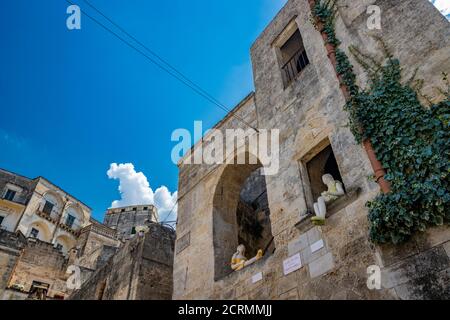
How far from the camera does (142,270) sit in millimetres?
9148

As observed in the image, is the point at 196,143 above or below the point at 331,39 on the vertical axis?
above

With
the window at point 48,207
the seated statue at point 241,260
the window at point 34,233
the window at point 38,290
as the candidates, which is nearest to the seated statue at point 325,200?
the seated statue at point 241,260

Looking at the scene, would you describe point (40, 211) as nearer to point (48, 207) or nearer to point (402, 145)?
point (48, 207)

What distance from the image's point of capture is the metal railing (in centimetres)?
811

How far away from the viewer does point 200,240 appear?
802 centimetres

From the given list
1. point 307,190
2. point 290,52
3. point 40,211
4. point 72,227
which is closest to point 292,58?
point 290,52

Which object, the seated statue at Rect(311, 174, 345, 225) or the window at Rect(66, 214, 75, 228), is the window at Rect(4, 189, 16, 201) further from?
the seated statue at Rect(311, 174, 345, 225)

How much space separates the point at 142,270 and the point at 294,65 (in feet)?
22.2

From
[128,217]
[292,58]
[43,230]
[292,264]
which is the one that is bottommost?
[292,264]

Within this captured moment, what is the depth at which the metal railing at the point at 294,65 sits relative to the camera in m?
8.11

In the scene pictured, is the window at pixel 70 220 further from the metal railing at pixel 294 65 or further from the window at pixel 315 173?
the window at pixel 315 173
